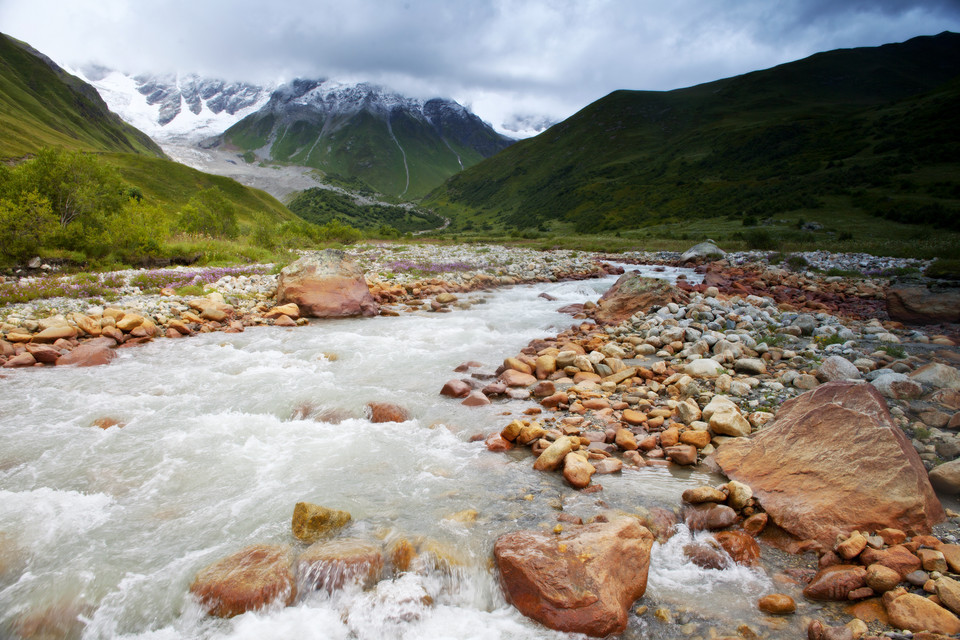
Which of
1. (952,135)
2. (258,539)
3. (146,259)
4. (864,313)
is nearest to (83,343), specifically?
(258,539)

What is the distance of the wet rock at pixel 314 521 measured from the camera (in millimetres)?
4871

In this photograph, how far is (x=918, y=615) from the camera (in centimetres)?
323

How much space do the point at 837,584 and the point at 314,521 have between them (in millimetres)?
5405

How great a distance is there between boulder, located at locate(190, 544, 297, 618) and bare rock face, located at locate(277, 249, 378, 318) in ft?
42.7

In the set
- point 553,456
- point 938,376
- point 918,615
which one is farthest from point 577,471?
point 938,376

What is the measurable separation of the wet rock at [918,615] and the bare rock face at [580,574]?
1866mm

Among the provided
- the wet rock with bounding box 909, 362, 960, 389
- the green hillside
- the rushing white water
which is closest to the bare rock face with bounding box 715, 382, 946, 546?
the rushing white water

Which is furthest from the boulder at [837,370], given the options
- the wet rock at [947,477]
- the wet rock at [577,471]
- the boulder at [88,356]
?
the boulder at [88,356]

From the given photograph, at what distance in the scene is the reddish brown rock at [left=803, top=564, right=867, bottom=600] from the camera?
12.4 ft

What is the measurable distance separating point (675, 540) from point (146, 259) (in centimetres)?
2749

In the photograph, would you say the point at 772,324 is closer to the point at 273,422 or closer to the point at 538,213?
the point at 273,422

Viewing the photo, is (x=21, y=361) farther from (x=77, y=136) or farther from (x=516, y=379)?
(x=77, y=136)

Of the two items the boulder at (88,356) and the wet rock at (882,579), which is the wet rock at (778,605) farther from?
the boulder at (88,356)

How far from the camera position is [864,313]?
46.7 ft
